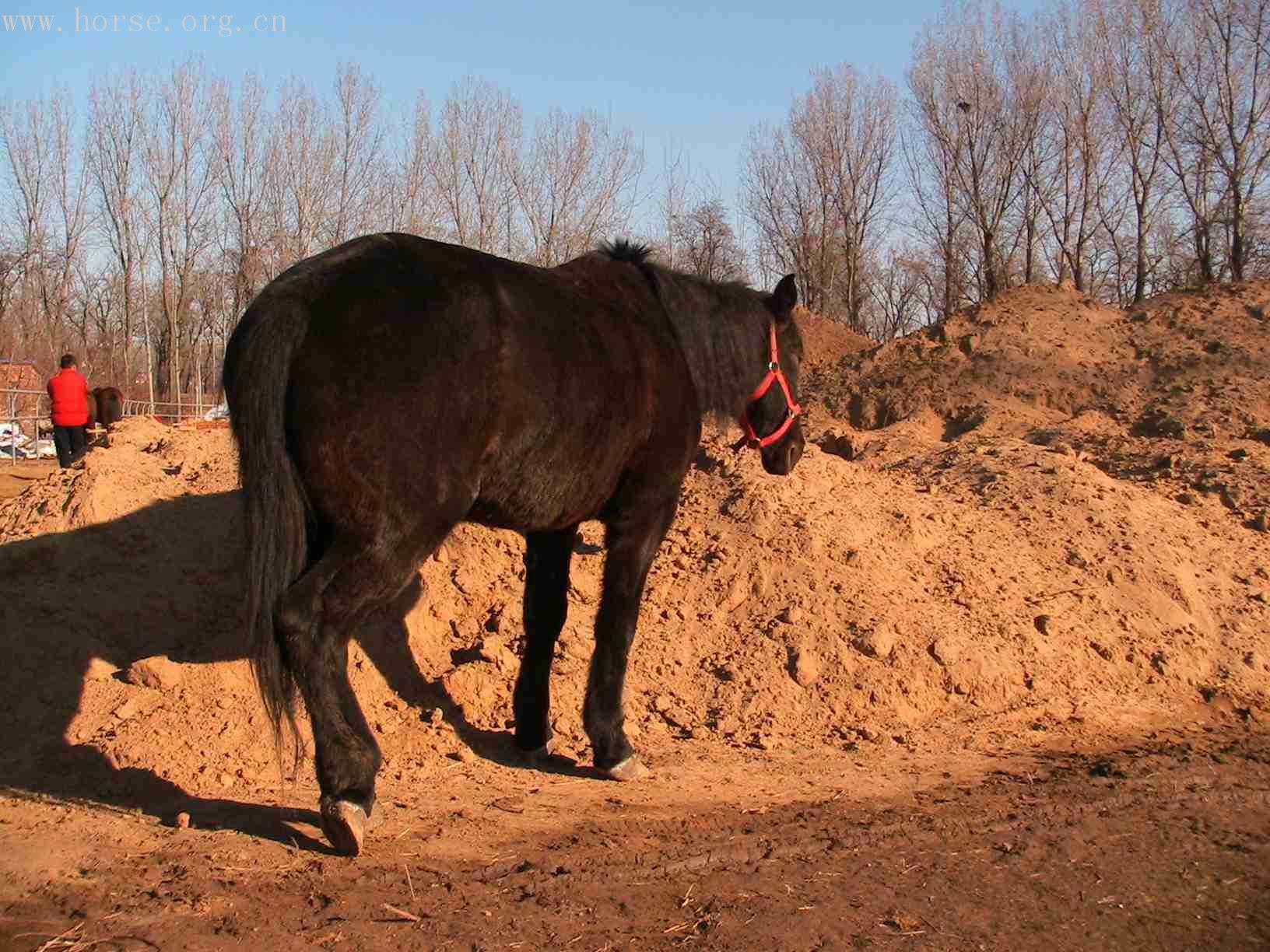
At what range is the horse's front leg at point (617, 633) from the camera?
5.35 metres

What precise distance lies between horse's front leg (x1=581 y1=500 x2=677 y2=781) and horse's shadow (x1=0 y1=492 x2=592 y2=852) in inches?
11.6

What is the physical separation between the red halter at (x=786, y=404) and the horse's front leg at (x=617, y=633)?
1.09 meters

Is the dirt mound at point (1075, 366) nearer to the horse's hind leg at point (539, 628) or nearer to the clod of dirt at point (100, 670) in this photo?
the horse's hind leg at point (539, 628)

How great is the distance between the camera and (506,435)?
4469mm

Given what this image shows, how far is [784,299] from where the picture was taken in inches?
248

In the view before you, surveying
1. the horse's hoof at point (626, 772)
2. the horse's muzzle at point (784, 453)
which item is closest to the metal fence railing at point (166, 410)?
the horse's muzzle at point (784, 453)

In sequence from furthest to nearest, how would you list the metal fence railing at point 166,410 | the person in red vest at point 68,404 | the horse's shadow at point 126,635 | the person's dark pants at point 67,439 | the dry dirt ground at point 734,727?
the metal fence railing at point 166,410 → the person's dark pants at point 67,439 → the person in red vest at point 68,404 → the horse's shadow at point 126,635 → the dry dirt ground at point 734,727

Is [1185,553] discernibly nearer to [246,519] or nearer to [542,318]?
[542,318]

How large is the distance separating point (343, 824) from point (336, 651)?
637 mm

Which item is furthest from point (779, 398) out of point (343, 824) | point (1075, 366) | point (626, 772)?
point (1075, 366)

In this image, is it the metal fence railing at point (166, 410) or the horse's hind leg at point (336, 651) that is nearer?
the horse's hind leg at point (336, 651)

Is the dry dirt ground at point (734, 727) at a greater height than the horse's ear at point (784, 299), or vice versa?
the horse's ear at point (784, 299)

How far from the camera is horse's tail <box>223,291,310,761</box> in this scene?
4.05 meters

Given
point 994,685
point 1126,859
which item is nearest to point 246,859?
point 1126,859
